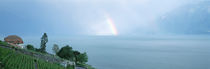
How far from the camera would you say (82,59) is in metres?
51.0

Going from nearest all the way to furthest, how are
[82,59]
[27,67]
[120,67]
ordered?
[27,67] < [82,59] < [120,67]

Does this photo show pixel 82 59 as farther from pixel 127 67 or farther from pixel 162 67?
pixel 162 67

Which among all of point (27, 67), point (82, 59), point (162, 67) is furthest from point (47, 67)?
point (162, 67)

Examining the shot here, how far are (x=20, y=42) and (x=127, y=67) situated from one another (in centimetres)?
4847

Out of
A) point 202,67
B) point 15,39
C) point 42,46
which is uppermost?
point 15,39

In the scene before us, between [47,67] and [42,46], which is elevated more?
[42,46]

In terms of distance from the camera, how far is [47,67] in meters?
26.8

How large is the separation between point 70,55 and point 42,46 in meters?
13.1

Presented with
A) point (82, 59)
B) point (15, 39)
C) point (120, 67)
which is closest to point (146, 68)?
A: point (120, 67)

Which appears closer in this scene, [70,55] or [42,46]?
[70,55]

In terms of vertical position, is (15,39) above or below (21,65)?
above

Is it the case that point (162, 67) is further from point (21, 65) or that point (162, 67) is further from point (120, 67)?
point (21, 65)

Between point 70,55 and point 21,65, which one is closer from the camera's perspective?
point 21,65

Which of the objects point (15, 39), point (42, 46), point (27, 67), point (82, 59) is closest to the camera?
point (27, 67)
